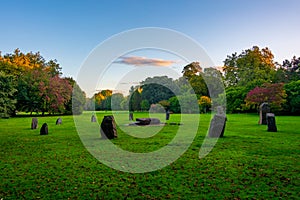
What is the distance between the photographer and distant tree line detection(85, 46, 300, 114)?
3622 centimetres

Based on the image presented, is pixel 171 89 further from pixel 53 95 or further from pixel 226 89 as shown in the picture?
pixel 53 95

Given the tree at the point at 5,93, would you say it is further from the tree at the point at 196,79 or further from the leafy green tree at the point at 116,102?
the tree at the point at 196,79

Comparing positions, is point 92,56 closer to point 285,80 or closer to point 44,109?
point 44,109

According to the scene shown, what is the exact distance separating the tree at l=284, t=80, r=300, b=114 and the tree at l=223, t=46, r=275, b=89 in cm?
1168

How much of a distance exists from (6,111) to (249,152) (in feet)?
109

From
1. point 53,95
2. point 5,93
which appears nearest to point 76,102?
point 53,95

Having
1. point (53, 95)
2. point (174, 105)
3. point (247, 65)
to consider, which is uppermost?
point (247, 65)

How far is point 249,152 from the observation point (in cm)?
849

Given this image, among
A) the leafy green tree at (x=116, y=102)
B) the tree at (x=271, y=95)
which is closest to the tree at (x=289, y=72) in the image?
the tree at (x=271, y=95)

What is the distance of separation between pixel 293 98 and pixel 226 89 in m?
15.6

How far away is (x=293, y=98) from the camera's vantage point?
35469mm

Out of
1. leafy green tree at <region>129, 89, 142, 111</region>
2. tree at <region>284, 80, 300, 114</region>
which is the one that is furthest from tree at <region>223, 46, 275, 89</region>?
leafy green tree at <region>129, 89, 142, 111</region>

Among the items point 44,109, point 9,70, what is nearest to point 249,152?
point 44,109

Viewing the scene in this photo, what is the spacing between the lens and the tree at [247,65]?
Result: 51125mm
